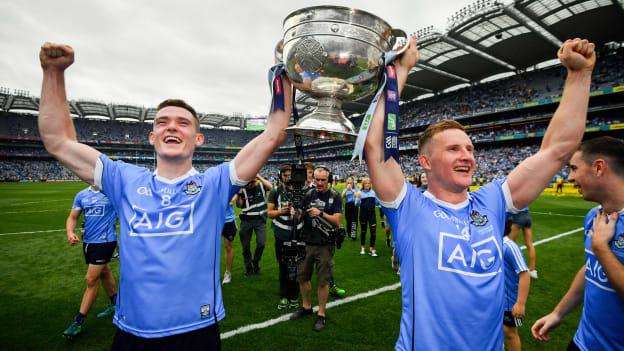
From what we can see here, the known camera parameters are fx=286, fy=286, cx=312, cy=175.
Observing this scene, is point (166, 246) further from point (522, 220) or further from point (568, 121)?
point (522, 220)

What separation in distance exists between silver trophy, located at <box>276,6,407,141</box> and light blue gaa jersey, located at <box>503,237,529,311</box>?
2.36m

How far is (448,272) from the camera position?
1.53m

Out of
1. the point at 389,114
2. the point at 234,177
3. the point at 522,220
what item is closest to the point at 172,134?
the point at 234,177

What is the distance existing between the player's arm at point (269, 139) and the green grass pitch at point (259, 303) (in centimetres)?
261

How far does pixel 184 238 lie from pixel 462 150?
1751 mm

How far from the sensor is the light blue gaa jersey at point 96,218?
4016 mm

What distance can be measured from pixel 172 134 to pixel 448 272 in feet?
6.15

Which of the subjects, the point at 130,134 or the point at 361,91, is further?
the point at 130,134

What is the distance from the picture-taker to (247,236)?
236 inches

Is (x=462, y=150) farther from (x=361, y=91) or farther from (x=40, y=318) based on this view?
(x=40, y=318)

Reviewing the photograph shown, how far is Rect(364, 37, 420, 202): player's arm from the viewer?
1.50 metres

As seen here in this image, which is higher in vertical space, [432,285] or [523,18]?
[523,18]

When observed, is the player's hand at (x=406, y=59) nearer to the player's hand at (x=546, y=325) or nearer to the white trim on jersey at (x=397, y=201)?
the white trim on jersey at (x=397, y=201)

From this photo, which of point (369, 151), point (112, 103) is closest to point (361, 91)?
point (369, 151)
